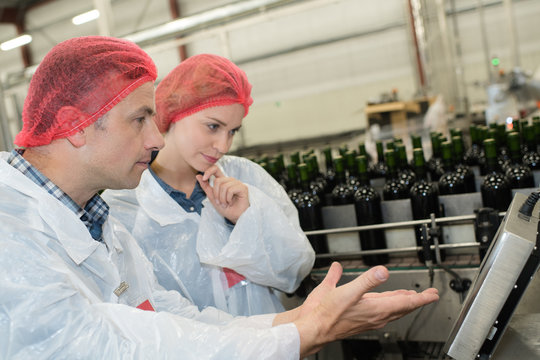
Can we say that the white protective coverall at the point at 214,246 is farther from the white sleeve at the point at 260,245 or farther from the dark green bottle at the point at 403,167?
the dark green bottle at the point at 403,167

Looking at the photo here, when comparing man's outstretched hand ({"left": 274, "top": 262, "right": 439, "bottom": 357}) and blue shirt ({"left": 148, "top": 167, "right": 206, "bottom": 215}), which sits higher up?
blue shirt ({"left": 148, "top": 167, "right": 206, "bottom": 215})

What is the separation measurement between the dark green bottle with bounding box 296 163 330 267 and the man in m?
0.63

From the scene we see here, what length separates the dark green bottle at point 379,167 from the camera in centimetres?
233

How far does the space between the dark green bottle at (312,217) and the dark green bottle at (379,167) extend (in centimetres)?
59

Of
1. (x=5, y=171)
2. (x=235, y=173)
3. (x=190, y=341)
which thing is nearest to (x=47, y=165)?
(x=5, y=171)

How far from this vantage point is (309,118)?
9.37 meters

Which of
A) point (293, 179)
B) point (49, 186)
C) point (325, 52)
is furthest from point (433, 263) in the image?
point (325, 52)

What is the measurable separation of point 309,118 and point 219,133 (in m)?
8.11

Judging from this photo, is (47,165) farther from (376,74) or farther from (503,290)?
(376,74)

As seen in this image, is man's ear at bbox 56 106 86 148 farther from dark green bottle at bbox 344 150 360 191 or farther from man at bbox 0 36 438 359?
dark green bottle at bbox 344 150 360 191

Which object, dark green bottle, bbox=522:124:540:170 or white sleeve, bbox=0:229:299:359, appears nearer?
white sleeve, bbox=0:229:299:359

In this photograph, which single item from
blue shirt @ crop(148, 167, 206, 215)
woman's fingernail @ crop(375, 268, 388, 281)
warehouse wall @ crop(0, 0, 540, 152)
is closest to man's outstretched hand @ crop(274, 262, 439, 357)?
woman's fingernail @ crop(375, 268, 388, 281)

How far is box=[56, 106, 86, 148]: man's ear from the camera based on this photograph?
0.90 meters

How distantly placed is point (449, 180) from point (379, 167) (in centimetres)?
69
